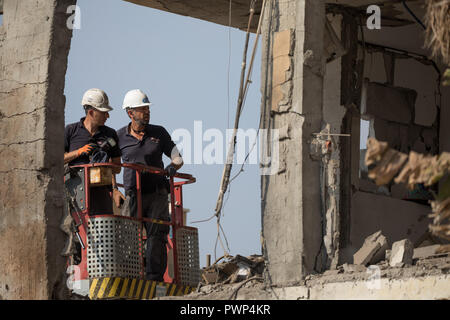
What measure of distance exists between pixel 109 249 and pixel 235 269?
94.8 inches

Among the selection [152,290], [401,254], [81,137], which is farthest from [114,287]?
[401,254]

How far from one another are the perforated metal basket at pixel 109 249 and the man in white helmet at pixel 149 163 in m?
0.39

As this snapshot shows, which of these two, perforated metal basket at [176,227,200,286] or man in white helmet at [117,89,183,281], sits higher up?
man in white helmet at [117,89,183,281]

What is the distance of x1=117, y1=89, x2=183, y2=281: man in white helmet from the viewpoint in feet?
35.1

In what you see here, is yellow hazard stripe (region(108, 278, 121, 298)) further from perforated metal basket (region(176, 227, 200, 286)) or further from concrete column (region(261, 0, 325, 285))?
concrete column (region(261, 0, 325, 285))

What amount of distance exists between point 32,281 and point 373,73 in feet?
23.0

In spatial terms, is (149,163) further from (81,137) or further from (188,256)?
(188,256)

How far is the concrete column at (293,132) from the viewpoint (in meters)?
9.69

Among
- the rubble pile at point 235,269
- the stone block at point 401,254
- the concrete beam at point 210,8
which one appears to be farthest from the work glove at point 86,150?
the stone block at point 401,254

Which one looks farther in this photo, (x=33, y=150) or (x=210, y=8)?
(x=210, y=8)

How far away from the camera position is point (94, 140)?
35.7 ft

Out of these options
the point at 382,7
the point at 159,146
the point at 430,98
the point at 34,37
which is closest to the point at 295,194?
the point at 159,146

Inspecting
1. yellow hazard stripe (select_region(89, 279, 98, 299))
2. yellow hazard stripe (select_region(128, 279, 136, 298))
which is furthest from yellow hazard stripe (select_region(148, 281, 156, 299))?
yellow hazard stripe (select_region(89, 279, 98, 299))

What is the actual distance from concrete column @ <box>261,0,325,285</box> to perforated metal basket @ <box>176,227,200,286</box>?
5.04 ft
